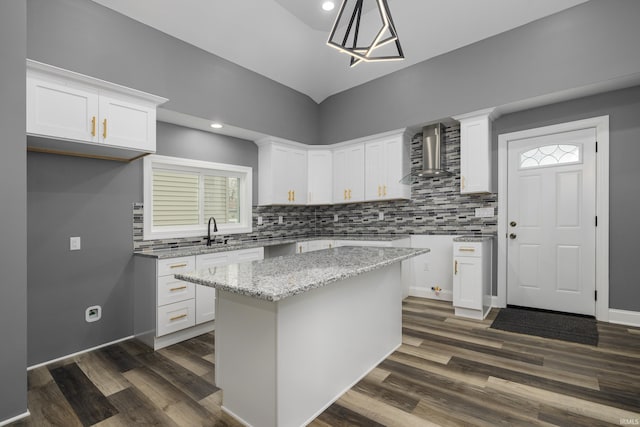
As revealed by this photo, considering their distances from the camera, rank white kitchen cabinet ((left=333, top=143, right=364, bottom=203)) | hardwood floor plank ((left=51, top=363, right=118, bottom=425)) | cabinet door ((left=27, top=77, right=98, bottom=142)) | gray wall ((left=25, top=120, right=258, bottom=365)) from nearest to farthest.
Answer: hardwood floor plank ((left=51, top=363, right=118, bottom=425))
cabinet door ((left=27, top=77, right=98, bottom=142))
gray wall ((left=25, top=120, right=258, bottom=365))
white kitchen cabinet ((left=333, top=143, right=364, bottom=203))

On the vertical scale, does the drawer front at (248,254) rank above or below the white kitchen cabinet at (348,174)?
below

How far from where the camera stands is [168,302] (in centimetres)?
292

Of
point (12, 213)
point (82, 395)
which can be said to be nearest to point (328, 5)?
point (12, 213)

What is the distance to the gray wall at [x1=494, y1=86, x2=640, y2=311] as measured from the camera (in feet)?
10.3

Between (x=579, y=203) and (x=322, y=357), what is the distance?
11.7 feet

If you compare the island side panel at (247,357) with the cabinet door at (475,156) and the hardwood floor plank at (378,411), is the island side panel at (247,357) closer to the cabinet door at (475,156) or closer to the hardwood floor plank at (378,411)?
the hardwood floor plank at (378,411)

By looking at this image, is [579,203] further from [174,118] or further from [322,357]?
[174,118]

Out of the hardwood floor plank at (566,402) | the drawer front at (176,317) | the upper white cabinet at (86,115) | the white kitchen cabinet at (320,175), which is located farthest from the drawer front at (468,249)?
the upper white cabinet at (86,115)

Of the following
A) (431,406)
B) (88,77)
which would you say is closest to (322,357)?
(431,406)

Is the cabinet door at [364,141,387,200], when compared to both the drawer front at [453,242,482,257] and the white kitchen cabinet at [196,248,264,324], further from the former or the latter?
the white kitchen cabinet at [196,248,264,324]

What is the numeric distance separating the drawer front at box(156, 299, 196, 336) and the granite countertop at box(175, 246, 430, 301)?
147 centimetres

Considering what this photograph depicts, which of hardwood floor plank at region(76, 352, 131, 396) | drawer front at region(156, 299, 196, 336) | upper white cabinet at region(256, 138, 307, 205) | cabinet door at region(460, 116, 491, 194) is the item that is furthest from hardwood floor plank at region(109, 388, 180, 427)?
cabinet door at region(460, 116, 491, 194)

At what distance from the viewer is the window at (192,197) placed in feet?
11.5

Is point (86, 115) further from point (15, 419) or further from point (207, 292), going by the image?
point (15, 419)
